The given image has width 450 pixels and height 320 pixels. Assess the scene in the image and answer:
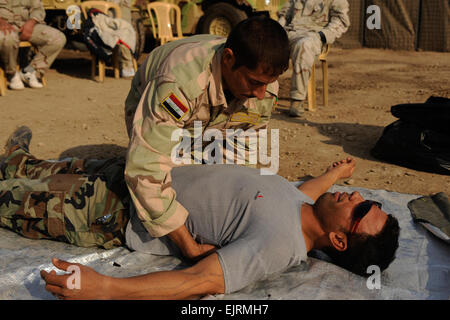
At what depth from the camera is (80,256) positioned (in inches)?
87.7

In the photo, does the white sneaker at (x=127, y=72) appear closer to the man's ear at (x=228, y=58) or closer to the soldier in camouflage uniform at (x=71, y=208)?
the soldier in camouflage uniform at (x=71, y=208)

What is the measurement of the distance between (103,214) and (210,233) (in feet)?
1.79

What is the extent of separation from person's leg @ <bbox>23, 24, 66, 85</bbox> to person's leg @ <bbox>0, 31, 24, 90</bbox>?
0.27m

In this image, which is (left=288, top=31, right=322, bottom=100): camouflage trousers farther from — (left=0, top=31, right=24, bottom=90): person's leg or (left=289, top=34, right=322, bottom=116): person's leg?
(left=0, top=31, right=24, bottom=90): person's leg

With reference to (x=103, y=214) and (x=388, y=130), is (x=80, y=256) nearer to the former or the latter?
(x=103, y=214)

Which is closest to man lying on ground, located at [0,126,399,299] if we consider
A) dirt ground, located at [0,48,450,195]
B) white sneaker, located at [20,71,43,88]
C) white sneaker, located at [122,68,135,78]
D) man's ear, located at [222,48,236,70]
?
man's ear, located at [222,48,236,70]

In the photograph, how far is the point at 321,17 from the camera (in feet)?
18.7

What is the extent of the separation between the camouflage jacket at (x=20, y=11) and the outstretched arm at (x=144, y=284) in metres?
5.19

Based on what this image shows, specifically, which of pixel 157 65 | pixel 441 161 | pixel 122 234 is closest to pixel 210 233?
pixel 122 234

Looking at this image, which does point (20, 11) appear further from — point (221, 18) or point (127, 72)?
point (221, 18)

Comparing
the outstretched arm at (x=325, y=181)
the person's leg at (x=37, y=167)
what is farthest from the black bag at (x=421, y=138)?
the person's leg at (x=37, y=167)

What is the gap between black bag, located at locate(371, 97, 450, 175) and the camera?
364 centimetres

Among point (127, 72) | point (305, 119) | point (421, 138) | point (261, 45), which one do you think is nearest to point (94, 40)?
point (127, 72)

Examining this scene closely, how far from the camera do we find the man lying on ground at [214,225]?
5.62ft
